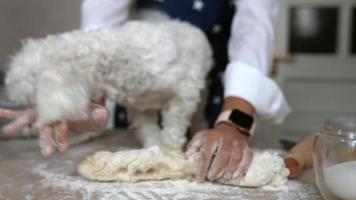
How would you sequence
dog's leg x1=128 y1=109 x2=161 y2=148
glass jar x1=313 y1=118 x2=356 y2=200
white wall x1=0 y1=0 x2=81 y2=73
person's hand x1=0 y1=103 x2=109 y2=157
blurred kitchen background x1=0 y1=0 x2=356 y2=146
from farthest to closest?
blurred kitchen background x1=0 y1=0 x2=356 y2=146 < white wall x1=0 y1=0 x2=81 y2=73 < dog's leg x1=128 y1=109 x2=161 y2=148 < person's hand x1=0 y1=103 x2=109 y2=157 < glass jar x1=313 y1=118 x2=356 y2=200

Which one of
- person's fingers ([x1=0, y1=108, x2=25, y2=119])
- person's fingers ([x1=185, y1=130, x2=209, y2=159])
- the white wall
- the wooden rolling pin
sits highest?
the white wall

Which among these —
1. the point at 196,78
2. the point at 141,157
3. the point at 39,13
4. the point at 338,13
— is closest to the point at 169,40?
the point at 196,78

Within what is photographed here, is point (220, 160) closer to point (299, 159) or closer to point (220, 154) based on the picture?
point (220, 154)

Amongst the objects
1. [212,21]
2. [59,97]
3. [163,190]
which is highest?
[212,21]

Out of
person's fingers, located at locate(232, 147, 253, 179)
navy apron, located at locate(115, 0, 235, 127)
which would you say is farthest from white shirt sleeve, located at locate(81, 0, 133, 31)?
person's fingers, located at locate(232, 147, 253, 179)

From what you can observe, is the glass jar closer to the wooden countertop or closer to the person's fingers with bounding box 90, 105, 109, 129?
the wooden countertop

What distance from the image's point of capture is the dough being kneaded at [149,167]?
649mm

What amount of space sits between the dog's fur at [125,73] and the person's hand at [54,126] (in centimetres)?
1

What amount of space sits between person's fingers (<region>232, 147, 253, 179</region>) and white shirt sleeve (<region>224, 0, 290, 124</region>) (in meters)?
0.14

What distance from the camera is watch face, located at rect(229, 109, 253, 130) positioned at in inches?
29.7

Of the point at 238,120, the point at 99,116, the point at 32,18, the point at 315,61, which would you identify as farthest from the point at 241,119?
the point at 315,61

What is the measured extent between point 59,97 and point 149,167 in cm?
15

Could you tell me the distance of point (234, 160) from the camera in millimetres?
666

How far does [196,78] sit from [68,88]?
0.78 ft
